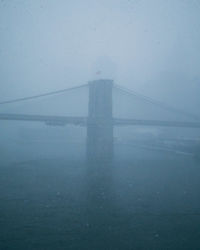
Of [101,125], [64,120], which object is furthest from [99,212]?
[64,120]

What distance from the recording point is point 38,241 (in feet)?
16.7

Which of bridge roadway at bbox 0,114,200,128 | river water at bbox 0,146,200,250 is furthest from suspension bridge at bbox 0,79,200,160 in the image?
river water at bbox 0,146,200,250

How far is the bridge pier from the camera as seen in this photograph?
68.0ft

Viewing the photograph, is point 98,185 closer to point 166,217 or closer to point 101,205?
point 101,205

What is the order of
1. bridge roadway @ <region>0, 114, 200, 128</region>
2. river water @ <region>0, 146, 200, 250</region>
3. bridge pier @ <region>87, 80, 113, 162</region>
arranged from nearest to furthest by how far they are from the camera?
1. river water @ <region>0, 146, 200, 250</region>
2. bridge roadway @ <region>0, 114, 200, 128</region>
3. bridge pier @ <region>87, 80, 113, 162</region>

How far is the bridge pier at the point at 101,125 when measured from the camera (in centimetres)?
2072

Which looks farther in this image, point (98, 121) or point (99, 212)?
point (98, 121)

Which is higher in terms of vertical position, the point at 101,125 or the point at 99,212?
the point at 101,125

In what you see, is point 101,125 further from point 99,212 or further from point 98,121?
point 99,212

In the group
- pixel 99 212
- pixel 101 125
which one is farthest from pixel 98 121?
pixel 99 212

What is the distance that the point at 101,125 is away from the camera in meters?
21.0

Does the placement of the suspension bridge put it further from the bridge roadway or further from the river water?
the river water

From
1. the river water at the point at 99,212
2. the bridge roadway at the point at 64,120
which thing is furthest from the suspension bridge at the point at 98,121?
the river water at the point at 99,212

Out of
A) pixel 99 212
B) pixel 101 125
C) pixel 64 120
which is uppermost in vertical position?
pixel 64 120
